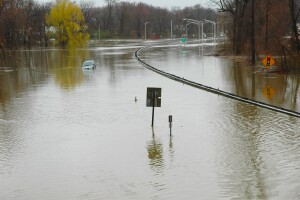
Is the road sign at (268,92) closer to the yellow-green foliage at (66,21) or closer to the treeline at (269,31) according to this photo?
the treeline at (269,31)

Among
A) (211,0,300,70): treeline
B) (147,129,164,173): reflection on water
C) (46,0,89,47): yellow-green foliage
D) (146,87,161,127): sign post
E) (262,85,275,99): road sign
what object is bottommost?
(147,129,164,173): reflection on water

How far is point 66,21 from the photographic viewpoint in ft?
380

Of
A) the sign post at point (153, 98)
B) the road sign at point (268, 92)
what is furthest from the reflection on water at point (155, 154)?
the road sign at point (268, 92)

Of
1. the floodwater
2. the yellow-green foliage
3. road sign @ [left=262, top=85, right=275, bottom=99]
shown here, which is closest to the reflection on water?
the floodwater

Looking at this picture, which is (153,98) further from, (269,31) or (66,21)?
(66,21)

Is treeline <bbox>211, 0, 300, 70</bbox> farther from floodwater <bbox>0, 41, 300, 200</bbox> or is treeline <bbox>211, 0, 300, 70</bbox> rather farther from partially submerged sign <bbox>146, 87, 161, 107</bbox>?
partially submerged sign <bbox>146, 87, 161, 107</bbox>

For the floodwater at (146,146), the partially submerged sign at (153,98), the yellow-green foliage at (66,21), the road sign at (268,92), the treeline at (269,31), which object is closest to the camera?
the floodwater at (146,146)

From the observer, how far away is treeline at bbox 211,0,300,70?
42.3 meters

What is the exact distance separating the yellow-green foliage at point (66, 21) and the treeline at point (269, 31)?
44.7 m

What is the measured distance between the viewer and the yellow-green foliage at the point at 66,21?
116 m

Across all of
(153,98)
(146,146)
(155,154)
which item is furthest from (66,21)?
(155,154)

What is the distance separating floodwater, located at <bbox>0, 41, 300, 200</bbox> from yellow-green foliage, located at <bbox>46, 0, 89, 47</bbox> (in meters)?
84.7

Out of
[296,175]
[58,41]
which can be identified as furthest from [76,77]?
[58,41]

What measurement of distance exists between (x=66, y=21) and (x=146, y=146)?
10238 cm
